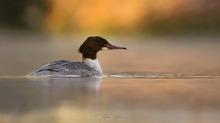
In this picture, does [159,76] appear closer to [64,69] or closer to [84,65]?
[84,65]

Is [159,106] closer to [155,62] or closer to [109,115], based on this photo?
[109,115]

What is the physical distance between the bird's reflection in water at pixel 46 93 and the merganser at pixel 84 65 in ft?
0.66

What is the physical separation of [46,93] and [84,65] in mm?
2406

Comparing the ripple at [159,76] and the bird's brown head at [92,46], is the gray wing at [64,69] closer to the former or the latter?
the bird's brown head at [92,46]

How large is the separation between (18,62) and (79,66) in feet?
3.84

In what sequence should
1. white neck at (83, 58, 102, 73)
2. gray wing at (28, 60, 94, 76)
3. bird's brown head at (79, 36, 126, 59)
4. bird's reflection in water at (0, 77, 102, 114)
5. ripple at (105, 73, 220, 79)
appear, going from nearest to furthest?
bird's reflection in water at (0, 77, 102, 114) → gray wing at (28, 60, 94, 76) → ripple at (105, 73, 220, 79) → white neck at (83, 58, 102, 73) → bird's brown head at (79, 36, 126, 59)

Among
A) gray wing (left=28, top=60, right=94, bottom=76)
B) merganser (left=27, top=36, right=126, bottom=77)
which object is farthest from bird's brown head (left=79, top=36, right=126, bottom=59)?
gray wing (left=28, top=60, right=94, bottom=76)

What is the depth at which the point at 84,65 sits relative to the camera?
8664 millimetres

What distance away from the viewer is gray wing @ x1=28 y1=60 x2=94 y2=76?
8156 mm

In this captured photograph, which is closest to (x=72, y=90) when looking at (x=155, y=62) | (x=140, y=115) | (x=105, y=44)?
(x=140, y=115)

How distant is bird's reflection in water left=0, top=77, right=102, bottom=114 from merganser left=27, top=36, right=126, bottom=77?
0.66 ft

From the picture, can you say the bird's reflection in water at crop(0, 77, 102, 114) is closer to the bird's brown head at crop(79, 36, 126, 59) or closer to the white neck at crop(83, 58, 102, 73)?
the white neck at crop(83, 58, 102, 73)

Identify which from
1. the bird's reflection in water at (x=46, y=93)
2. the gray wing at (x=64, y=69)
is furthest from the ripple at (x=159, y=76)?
the bird's reflection in water at (x=46, y=93)

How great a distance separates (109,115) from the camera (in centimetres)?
480
